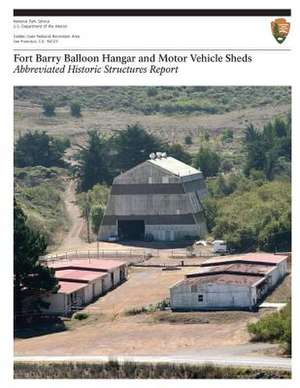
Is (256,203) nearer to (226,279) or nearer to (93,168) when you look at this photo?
(226,279)

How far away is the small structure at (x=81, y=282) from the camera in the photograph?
42.6 meters

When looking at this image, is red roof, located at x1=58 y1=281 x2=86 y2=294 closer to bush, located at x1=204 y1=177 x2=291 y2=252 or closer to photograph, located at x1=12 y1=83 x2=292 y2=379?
photograph, located at x1=12 y1=83 x2=292 y2=379

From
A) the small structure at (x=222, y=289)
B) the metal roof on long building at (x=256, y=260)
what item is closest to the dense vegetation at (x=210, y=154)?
the metal roof on long building at (x=256, y=260)

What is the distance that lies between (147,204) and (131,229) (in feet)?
6.39

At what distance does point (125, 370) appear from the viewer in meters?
30.0

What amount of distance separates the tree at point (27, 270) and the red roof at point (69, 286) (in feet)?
4.83

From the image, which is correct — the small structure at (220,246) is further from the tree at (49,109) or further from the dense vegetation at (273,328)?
the tree at (49,109)

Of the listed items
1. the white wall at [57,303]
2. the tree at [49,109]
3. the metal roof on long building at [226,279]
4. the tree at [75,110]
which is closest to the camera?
the metal roof on long building at [226,279]

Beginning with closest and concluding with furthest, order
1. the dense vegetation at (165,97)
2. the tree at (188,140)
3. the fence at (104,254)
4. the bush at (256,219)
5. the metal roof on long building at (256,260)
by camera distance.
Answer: the metal roof on long building at (256,260) < the bush at (256,219) < the fence at (104,254) < the tree at (188,140) < the dense vegetation at (165,97)

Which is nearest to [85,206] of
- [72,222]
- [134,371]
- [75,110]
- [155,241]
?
[72,222]

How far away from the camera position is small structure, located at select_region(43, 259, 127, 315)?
42625 millimetres

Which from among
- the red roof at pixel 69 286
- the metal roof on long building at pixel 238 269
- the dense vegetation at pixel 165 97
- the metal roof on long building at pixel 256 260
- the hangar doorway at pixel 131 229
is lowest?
the red roof at pixel 69 286

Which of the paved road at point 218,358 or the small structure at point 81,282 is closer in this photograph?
the paved road at point 218,358

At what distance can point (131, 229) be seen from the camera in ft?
218
